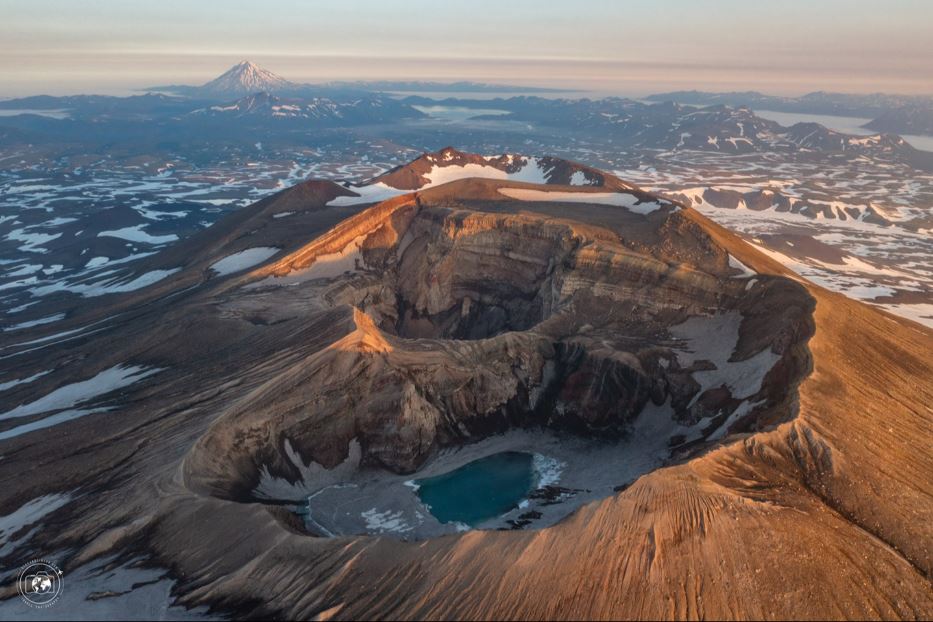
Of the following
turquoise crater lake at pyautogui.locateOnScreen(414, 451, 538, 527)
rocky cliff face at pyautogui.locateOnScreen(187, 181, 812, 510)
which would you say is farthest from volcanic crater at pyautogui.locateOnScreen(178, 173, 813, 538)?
turquoise crater lake at pyautogui.locateOnScreen(414, 451, 538, 527)

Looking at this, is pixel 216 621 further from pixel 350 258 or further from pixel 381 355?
pixel 350 258

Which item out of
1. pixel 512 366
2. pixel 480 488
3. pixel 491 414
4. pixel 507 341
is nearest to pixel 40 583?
pixel 480 488

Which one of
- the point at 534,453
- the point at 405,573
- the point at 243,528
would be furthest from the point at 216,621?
the point at 534,453

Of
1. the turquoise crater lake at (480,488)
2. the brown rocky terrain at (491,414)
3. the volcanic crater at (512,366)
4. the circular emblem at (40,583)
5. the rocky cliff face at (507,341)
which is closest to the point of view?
the brown rocky terrain at (491,414)

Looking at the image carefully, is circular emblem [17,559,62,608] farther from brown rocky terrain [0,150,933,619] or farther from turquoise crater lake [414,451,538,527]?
turquoise crater lake [414,451,538,527]

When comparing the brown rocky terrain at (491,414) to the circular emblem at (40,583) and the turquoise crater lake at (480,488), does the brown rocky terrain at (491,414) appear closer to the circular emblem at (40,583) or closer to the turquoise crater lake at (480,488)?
the circular emblem at (40,583)

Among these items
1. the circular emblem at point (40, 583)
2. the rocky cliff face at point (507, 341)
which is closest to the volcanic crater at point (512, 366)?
the rocky cliff face at point (507, 341)
